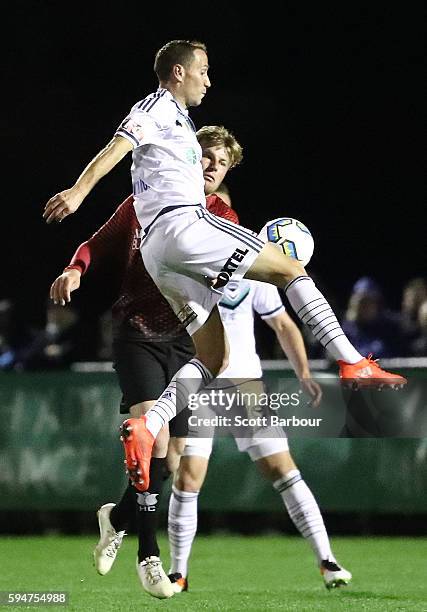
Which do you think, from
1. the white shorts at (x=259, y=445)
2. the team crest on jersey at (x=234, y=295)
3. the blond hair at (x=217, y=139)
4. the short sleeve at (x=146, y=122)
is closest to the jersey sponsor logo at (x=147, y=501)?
the white shorts at (x=259, y=445)

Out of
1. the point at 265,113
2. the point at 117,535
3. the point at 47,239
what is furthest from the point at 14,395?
the point at 265,113

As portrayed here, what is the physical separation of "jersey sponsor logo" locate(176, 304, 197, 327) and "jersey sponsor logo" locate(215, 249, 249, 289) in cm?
25

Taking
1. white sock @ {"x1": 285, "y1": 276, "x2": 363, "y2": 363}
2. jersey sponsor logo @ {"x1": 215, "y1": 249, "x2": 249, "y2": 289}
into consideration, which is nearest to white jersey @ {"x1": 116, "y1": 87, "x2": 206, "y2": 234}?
jersey sponsor logo @ {"x1": 215, "y1": 249, "x2": 249, "y2": 289}

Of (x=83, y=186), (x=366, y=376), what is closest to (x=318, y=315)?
(x=366, y=376)

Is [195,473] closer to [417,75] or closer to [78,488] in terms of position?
[78,488]

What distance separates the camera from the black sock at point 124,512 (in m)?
6.66

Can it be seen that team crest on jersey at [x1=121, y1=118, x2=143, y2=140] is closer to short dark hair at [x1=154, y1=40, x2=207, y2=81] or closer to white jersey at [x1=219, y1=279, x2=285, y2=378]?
short dark hair at [x1=154, y1=40, x2=207, y2=81]

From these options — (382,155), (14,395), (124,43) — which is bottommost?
(14,395)

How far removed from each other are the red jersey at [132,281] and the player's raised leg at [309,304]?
995mm

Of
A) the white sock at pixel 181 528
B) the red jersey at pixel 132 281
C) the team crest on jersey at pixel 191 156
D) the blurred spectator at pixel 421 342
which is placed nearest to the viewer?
the team crest on jersey at pixel 191 156

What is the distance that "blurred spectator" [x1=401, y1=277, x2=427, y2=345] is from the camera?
35.5ft

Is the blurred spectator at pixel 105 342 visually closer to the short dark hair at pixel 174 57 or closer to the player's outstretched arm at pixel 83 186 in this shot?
the short dark hair at pixel 174 57

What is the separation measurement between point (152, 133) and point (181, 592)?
255 cm

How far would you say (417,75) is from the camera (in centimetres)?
1928
